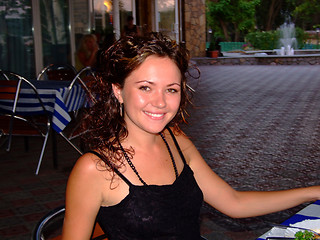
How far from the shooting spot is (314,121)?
21.7 ft

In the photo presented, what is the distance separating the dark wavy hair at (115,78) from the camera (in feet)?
4.54

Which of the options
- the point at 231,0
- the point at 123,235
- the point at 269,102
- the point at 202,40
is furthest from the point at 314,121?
the point at 231,0

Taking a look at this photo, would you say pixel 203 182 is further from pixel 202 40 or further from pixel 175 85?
pixel 202 40

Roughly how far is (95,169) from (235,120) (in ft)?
18.8

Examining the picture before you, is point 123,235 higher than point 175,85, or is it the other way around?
point 175,85

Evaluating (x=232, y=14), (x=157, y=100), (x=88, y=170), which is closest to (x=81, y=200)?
(x=88, y=170)

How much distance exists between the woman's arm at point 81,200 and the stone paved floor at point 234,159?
47 centimetres

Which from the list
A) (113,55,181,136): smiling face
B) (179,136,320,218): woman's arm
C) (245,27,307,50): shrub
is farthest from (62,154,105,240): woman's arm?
(245,27,307,50): shrub

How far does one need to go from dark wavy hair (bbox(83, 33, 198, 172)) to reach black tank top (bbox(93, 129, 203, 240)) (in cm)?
12

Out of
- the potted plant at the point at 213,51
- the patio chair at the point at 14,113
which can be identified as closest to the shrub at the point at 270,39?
the potted plant at the point at 213,51

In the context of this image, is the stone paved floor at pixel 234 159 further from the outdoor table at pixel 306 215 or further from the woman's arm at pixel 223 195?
the woman's arm at pixel 223 195

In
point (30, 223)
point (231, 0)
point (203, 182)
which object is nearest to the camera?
point (203, 182)

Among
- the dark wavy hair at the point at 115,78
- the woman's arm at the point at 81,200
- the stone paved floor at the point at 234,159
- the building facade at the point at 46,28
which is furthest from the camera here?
the building facade at the point at 46,28

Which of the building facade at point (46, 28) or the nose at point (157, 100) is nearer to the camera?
the nose at point (157, 100)
